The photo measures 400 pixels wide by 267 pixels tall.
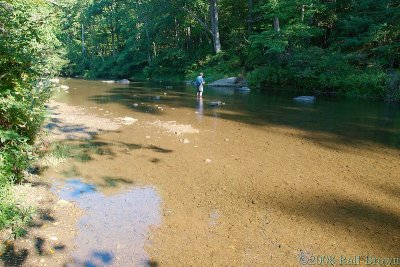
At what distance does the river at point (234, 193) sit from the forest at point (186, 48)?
4.88 feet

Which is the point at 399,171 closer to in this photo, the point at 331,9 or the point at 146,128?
the point at 146,128

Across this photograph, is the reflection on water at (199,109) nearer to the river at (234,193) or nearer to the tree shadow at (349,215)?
the river at (234,193)

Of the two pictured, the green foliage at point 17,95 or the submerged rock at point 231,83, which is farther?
the submerged rock at point 231,83

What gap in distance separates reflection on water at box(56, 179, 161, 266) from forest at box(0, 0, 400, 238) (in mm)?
1068

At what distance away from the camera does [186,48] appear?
45.0 metres

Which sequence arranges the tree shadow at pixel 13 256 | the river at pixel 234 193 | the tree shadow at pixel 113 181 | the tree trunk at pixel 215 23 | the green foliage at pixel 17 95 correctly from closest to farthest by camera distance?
the tree shadow at pixel 13 256 < the river at pixel 234 193 < the green foliage at pixel 17 95 < the tree shadow at pixel 113 181 < the tree trunk at pixel 215 23

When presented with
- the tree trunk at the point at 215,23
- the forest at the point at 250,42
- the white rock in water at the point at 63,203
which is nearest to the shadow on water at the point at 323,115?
the forest at the point at 250,42

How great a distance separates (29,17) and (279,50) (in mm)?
21718

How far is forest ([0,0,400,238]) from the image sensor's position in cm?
625

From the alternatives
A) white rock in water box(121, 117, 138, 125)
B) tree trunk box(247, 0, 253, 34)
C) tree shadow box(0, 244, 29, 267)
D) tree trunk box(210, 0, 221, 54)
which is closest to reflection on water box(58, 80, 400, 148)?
white rock in water box(121, 117, 138, 125)

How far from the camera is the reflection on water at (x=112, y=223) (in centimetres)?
452

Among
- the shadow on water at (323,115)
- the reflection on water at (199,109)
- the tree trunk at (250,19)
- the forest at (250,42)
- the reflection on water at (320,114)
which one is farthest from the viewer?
the tree trunk at (250,19)

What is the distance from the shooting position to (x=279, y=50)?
25.8m

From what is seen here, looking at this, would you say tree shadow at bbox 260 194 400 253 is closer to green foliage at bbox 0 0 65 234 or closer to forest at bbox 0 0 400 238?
green foliage at bbox 0 0 65 234
